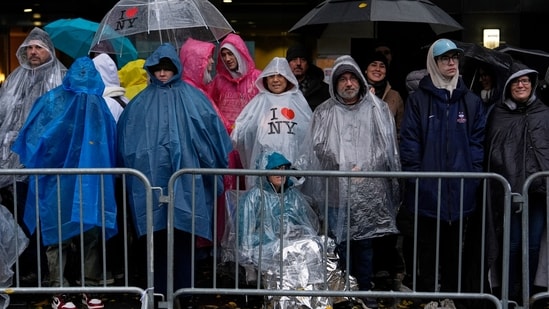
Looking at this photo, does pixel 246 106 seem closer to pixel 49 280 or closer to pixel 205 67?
pixel 205 67

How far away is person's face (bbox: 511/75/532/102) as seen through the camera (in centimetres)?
698

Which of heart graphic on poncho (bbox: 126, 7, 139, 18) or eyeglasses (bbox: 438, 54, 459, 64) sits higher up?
heart graphic on poncho (bbox: 126, 7, 139, 18)

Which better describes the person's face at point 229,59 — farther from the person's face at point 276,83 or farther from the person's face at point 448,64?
the person's face at point 448,64

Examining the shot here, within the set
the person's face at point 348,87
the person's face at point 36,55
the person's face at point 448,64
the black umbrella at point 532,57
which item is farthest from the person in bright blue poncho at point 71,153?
the black umbrella at point 532,57

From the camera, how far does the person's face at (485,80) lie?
7.85m

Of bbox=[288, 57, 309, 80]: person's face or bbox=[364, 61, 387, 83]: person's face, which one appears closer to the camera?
bbox=[364, 61, 387, 83]: person's face

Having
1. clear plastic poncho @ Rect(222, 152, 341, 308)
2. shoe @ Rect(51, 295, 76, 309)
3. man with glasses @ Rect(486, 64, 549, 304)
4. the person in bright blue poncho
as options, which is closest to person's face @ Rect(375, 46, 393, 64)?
man with glasses @ Rect(486, 64, 549, 304)

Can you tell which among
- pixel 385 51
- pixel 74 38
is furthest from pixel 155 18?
pixel 385 51

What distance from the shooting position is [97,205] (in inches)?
270

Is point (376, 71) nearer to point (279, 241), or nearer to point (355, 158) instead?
point (355, 158)

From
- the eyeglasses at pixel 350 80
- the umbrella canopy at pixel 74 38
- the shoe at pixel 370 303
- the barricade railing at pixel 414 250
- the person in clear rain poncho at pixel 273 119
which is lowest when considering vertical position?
the shoe at pixel 370 303

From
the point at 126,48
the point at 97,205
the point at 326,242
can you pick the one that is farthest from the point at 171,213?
the point at 126,48

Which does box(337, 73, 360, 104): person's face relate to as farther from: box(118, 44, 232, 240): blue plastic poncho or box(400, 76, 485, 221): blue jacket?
box(118, 44, 232, 240): blue plastic poncho

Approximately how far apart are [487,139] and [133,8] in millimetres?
3405
